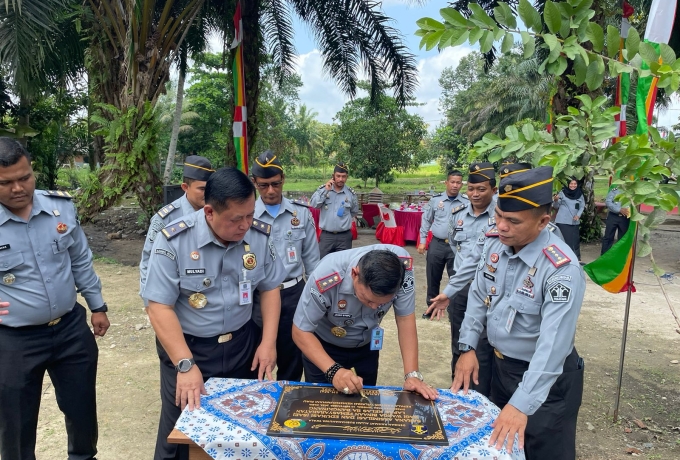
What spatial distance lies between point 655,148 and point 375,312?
1.31 meters

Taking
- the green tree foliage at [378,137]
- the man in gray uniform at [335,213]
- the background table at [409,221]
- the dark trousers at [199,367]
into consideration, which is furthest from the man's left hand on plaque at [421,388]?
the green tree foliage at [378,137]

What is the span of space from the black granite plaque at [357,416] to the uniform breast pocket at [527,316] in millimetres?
511

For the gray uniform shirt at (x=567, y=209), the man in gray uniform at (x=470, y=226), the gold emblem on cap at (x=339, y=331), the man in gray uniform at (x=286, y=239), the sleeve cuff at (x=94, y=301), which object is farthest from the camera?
the gray uniform shirt at (x=567, y=209)

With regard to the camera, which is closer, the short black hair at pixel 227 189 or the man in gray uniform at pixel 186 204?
the short black hair at pixel 227 189

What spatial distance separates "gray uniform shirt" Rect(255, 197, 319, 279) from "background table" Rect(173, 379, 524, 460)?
1786 millimetres

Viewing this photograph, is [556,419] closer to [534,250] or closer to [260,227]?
[534,250]

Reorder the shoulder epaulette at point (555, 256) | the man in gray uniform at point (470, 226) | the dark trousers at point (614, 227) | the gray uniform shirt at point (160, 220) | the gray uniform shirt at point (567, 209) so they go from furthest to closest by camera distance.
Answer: the dark trousers at point (614, 227), the gray uniform shirt at point (567, 209), the man in gray uniform at point (470, 226), the gray uniform shirt at point (160, 220), the shoulder epaulette at point (555, 256)

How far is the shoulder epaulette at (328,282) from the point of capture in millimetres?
2129

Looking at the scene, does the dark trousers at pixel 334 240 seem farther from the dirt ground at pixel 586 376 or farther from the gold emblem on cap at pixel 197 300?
the gold emblem on cap at pixel 197 300

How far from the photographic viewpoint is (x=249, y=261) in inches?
86.8

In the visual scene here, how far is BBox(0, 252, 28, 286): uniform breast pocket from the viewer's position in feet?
7.14

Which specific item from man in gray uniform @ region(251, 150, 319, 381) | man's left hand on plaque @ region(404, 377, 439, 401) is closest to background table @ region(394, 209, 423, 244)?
man in gray uniform @ region(251, 150, 319, 381)

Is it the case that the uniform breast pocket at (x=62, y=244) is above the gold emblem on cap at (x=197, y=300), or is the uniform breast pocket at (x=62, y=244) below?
above

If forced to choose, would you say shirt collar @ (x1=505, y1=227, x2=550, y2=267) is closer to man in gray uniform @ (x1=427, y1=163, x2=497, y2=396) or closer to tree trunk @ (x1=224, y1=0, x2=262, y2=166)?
man in gray uniform @ (x1=427, y1=163, x2=497, y2=396)
